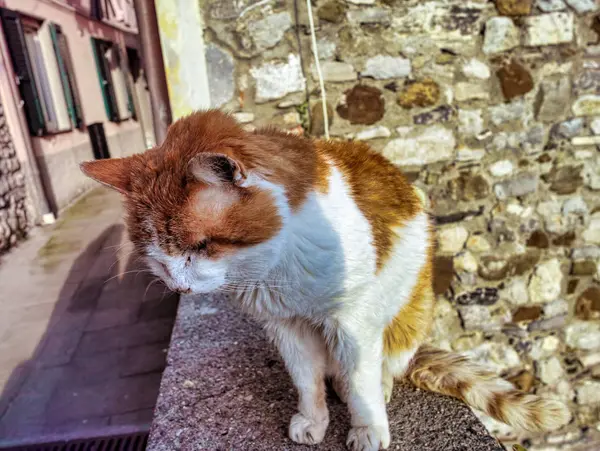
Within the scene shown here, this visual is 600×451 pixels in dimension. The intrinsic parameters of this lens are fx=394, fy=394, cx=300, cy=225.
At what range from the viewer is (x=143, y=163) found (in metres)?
0.79

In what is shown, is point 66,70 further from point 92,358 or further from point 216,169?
point 216,169

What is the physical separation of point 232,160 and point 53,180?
5.08ft

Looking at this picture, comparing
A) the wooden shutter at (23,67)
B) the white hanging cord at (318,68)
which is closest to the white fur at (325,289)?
the white hanging cord at (318,68)

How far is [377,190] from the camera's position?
1.00 metres

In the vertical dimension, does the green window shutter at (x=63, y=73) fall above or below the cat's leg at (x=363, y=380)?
above

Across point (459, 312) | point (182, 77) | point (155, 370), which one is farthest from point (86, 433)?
point (459, 312)

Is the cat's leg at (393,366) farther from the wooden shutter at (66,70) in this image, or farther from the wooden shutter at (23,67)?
the wooden shutter at (66,70)

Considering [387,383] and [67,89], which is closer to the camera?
[387,383]

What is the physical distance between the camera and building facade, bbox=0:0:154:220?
1.67 metres

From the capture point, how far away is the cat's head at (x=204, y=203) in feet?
2.39

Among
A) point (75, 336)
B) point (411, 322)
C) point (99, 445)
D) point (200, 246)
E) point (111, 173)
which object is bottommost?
point (99, 445)

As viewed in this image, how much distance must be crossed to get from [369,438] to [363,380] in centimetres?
16

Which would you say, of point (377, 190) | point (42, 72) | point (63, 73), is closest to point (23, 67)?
point (42, 72)

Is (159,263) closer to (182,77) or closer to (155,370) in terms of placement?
(182,77)
